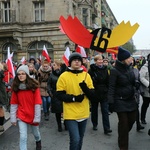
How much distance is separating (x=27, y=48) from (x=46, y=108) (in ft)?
69.7

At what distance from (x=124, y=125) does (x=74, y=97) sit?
4.60ft

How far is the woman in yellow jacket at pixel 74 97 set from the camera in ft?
13.4

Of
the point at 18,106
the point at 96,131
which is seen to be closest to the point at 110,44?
the point at 18,106

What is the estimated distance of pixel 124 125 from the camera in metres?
5.02

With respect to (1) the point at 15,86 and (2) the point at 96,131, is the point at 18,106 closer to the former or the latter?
(1) the point at 15,86

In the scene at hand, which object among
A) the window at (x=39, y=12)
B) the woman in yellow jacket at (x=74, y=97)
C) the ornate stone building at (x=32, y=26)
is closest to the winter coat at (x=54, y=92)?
the woman in yellow jacket at (x=74, y=97)

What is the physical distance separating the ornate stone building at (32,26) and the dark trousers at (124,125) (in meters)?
22.6

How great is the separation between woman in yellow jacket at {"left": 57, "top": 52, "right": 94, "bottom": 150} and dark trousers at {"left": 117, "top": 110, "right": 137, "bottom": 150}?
1041 millimetres

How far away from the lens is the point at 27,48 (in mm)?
28844

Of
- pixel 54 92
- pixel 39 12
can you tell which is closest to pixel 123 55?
pixel 54 92

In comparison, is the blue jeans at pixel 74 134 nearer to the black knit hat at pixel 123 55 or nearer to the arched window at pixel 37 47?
the black knit hat at pixel 123 55

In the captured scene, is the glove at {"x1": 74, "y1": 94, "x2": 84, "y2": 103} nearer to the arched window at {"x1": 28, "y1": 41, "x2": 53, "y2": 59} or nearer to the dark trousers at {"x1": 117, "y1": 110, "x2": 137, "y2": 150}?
the dark trousers at {"x1": 117, "y1": 110, "x2": 137, "y2": 150}

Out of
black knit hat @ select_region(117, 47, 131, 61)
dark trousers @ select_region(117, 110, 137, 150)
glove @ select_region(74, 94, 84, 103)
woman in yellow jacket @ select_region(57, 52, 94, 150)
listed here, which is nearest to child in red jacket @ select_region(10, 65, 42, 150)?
woman in yellow jacket @ select_region(57, 52, 94, 150)

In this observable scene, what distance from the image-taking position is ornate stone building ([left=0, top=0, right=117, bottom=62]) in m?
27.7
